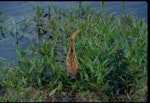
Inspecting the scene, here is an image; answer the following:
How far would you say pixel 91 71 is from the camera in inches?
139

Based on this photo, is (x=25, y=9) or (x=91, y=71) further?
(x=25, y=9)

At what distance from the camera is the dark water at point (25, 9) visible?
16.3 ft

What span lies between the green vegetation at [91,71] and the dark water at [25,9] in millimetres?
643

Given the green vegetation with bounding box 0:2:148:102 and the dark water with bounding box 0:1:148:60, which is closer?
the green vegetation with bounding box 0:2:148:102

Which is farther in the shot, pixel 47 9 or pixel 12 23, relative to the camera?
pixel 47 9

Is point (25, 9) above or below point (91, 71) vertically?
above

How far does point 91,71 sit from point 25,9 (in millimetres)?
3112

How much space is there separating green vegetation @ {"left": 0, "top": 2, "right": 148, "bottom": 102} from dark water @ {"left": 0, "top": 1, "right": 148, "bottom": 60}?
64 cm

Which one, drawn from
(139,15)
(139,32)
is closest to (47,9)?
(139,15)

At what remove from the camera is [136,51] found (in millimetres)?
3820

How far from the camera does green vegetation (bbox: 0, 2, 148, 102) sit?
3443 mm

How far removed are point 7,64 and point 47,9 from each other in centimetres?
198

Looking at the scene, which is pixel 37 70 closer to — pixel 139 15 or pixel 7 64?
pixel 7 64

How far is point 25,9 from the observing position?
6.27 meters
